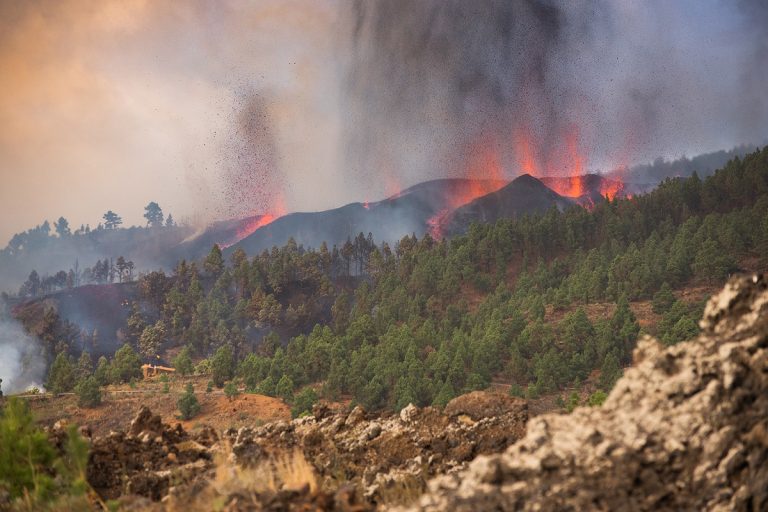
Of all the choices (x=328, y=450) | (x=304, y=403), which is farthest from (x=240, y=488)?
(x=304, y=403)

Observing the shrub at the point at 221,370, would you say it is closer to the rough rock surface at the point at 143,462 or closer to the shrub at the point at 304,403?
the shrub at the point at 304,403

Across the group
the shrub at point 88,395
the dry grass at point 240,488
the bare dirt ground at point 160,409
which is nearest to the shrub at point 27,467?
the dry grass at point 240,488

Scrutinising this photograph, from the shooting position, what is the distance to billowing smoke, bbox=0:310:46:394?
79375 mm

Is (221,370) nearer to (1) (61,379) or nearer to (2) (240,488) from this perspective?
(1) (61,379)

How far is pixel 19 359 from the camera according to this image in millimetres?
85938

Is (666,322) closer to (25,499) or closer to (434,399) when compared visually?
(434,399)

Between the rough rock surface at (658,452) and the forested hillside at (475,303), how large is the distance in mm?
33574

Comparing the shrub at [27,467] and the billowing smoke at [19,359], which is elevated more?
the shrub at [27,467]

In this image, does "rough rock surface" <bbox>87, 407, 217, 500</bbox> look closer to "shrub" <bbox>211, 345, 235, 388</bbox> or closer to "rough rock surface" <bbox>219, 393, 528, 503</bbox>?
"rough rock surface" <bbox>219, 393, 528, 503</bbox>

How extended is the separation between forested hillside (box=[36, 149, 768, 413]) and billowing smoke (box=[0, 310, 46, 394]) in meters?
5.48

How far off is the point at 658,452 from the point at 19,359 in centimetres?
9455

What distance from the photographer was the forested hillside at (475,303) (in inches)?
1799

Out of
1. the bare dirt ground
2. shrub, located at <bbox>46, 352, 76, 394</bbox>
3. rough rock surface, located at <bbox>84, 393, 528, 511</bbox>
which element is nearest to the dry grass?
rough rock surface, located at <bbox>84, 393, 528, 511</bbox>

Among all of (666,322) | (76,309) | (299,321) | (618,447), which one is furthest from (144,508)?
(76,309)
